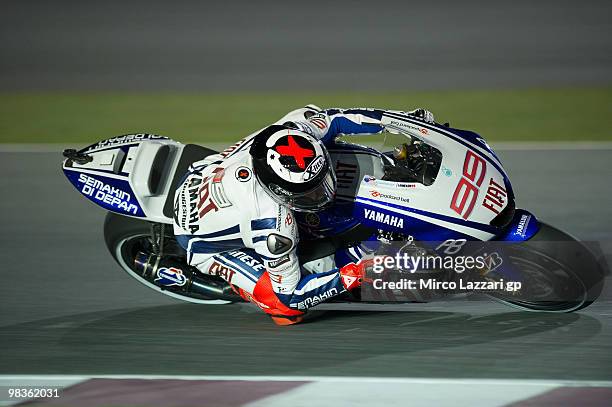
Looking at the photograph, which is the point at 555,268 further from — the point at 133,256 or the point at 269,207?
the point at 133,256

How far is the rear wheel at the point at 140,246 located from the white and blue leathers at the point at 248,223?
0.94ft

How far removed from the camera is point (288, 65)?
40.8 feet

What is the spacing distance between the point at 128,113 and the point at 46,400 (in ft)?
21.8

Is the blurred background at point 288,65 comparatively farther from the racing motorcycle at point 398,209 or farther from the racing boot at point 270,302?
the racing boot at point 270,302

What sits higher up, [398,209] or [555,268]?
[398,209]

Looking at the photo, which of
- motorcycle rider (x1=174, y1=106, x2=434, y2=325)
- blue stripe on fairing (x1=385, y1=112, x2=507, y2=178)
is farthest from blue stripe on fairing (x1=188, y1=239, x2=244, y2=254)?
blue stripe on fairing (x1=385, y1=112, x2=507, y2=178)

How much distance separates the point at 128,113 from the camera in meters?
10.9

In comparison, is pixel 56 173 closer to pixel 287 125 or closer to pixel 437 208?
pixel 287 125

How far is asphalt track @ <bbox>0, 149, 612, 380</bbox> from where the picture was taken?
15.7 feet

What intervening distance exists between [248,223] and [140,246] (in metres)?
1.11

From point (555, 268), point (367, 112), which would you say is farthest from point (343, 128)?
point (555, 268)

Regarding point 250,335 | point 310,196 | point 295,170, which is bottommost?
point 250,335

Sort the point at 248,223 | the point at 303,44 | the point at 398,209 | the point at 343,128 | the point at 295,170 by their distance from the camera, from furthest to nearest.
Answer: the point at 303,44, the point at 343,128, the point at 248,223, the point at 398,209, the point at 295,170

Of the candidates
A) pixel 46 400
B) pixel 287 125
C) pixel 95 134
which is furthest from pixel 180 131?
pixel 46 400
